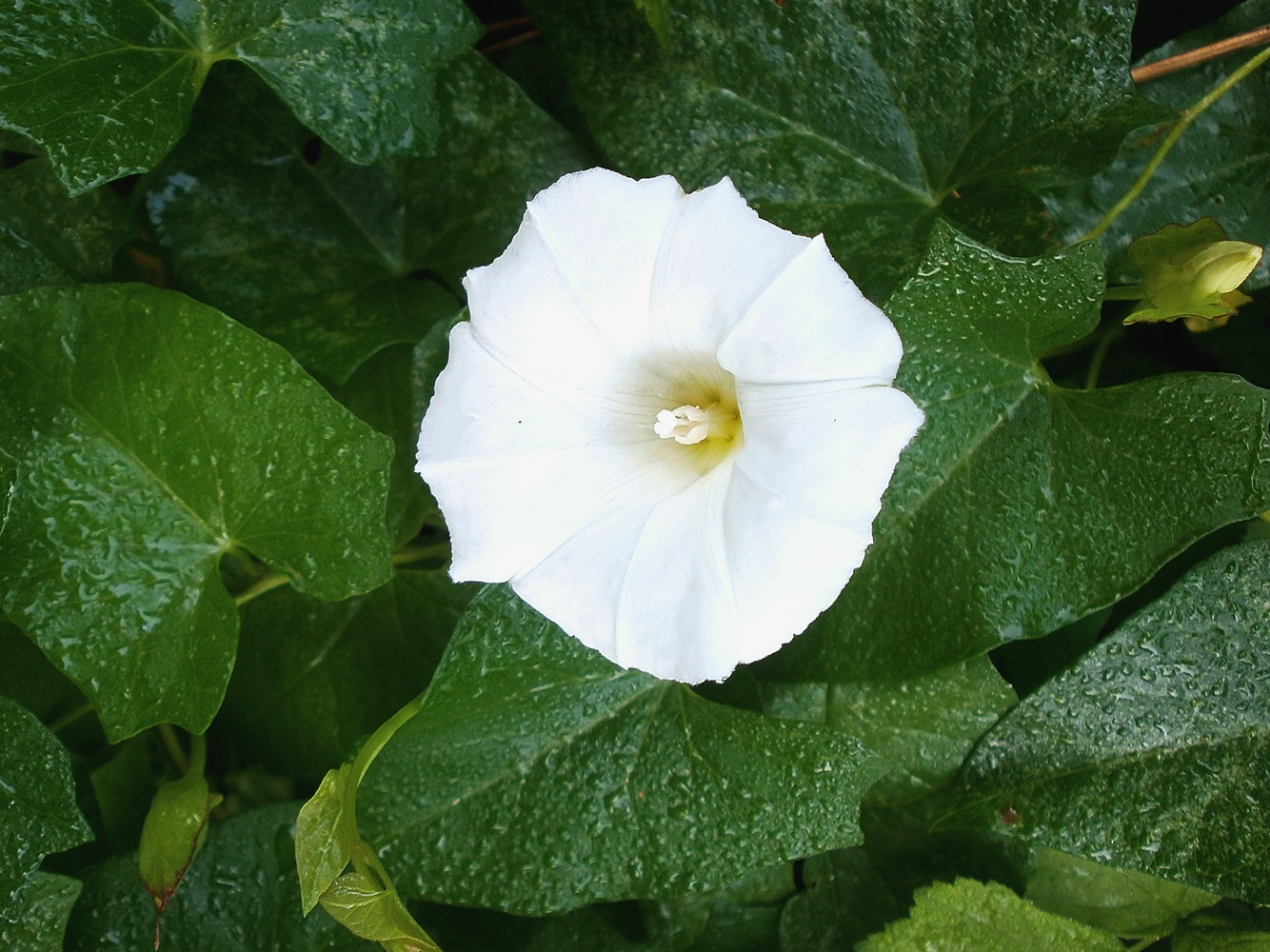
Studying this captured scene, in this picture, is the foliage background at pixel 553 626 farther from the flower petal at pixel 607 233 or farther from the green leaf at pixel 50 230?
the flower petal at pixel 607 233

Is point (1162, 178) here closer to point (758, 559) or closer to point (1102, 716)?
point (1102, 716)

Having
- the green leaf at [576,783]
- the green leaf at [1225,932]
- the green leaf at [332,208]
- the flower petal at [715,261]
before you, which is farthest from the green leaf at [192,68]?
the green leaf at [1225,932]

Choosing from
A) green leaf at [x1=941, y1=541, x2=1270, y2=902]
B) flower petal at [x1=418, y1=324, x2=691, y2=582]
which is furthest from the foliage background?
flower petal at [x1=418, y1=324, x2=691, y2=582]

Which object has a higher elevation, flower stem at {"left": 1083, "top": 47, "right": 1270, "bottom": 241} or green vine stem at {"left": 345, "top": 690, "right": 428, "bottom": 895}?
flower stem at {"left": 1083, "top": 47, "right": 1270, "bottom": 241}

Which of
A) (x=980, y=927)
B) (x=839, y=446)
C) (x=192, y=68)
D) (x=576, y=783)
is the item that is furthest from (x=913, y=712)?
(x=192, y=68)

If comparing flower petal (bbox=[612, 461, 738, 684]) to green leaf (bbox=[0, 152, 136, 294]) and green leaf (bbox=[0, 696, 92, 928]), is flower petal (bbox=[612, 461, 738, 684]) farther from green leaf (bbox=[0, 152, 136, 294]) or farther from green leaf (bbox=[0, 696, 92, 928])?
green leaf (bbox=[0, 152, 136, 294])

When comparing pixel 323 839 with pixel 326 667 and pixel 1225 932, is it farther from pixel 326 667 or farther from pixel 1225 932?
pixel 1225 932

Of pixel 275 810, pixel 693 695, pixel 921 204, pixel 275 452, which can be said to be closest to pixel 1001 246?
pixel 921 204
